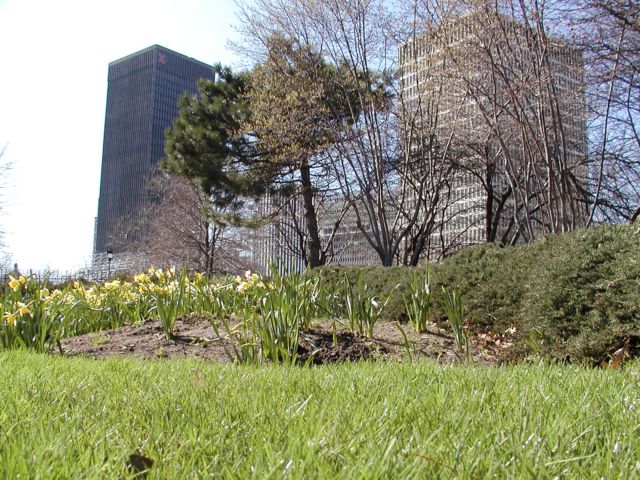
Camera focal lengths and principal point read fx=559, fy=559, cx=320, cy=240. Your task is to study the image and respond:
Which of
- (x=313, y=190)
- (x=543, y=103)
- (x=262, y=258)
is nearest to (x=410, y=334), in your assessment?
(x=543, y=103)

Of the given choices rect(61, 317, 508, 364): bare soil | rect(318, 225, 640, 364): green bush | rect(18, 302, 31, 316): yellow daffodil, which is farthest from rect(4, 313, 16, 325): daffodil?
rect(318, 225, 640, 364): green bush

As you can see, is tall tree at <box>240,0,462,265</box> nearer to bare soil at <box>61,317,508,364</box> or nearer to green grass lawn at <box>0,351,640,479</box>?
bare soil at <box>61,317,508,364</box>

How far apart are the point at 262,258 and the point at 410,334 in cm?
2419

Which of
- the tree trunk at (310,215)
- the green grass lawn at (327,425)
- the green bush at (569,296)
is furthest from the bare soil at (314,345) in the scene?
the tree trunk at (310,215)

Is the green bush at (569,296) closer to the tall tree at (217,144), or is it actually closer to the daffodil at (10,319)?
the daffodil at (10,319)

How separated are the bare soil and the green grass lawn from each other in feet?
5.14

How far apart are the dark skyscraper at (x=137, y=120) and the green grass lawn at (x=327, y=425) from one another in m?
63.1

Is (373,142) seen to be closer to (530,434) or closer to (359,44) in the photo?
(359,44)

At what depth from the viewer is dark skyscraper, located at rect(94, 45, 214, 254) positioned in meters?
64.1

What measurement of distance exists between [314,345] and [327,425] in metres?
2.65

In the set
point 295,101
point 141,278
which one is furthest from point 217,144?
point 141,278

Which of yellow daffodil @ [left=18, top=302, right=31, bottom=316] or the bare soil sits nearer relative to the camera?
the bare soil

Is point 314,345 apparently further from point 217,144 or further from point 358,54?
point 217,144

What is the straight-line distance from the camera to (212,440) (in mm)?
1430
